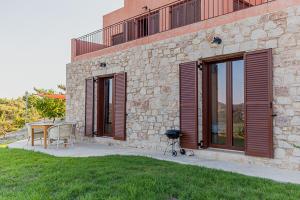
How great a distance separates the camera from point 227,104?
727cm

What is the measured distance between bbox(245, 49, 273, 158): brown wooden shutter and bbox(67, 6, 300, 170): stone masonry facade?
13cm

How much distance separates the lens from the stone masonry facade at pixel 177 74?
19.2ft

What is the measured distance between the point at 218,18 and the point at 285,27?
1822 millimetres

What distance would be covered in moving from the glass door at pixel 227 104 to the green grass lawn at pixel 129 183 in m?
1.93

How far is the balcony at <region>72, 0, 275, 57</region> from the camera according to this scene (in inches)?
384

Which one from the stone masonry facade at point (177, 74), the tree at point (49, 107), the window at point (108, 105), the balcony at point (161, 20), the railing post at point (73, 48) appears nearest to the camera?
the stone masonry facade at point (177, 74)

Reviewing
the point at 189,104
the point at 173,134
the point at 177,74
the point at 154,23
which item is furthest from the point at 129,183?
the point at 154,23

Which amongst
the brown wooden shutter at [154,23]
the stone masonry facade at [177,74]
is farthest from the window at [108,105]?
the brown wooden shutter at [154,23]

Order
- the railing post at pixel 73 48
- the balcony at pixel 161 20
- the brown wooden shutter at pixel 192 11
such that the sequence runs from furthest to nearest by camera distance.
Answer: the railing post at pixel 73 48, the brown wooden shutter at pixel 192 11, the balcony at pixel 161 20

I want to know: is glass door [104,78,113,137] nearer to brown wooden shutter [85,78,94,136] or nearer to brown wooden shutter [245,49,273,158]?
brown wooden shutter [85,78,94,136]

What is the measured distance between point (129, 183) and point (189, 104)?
3.73 meters

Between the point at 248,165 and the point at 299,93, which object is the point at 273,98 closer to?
the point at 299,93

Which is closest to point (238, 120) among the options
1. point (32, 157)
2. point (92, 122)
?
point (32, 157)

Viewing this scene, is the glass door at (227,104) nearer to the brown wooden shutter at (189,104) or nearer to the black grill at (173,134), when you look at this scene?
the brown wooden shutter at (189,104)
